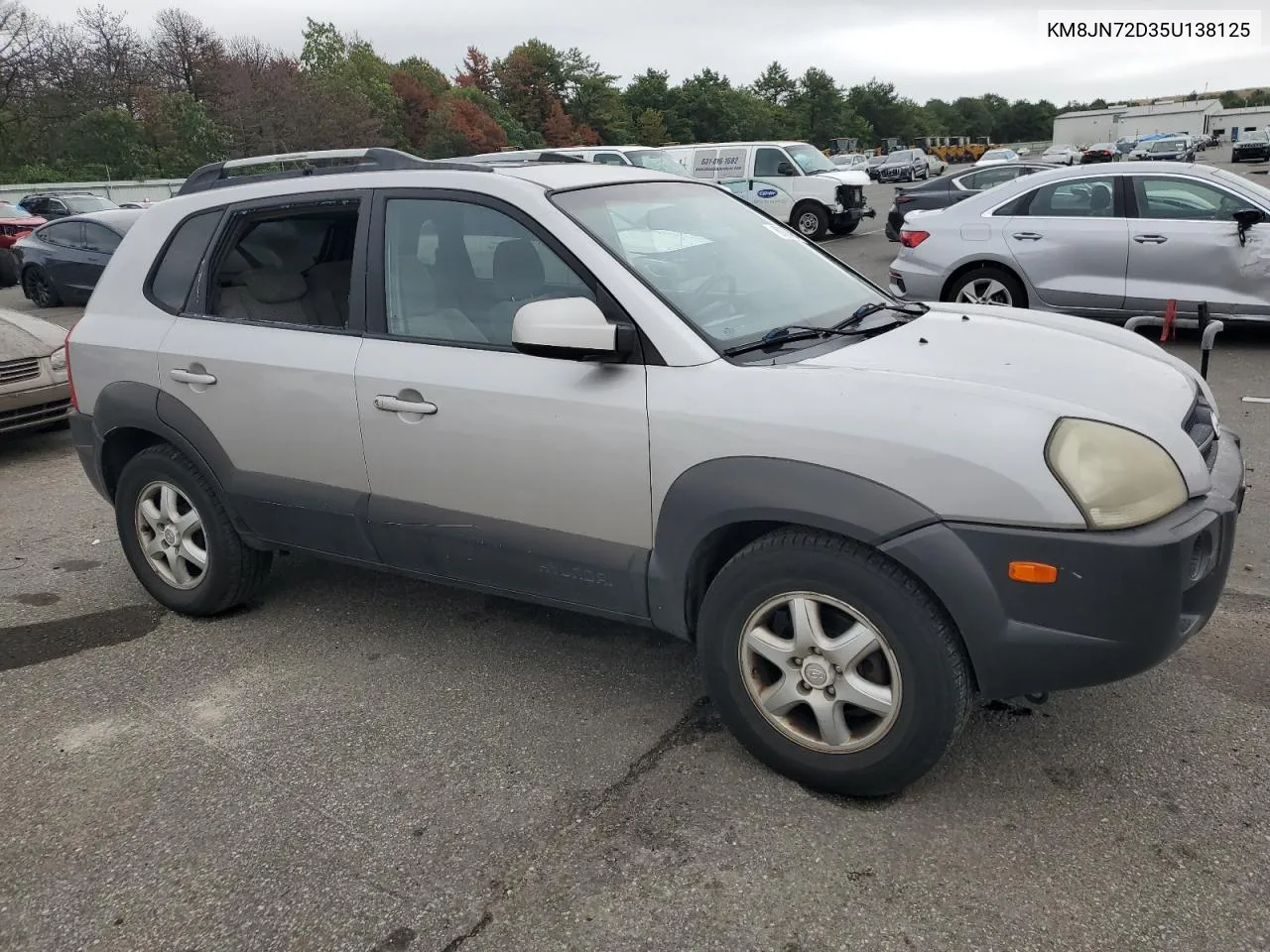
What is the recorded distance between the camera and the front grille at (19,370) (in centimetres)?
698

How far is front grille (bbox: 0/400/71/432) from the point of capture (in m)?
6.99

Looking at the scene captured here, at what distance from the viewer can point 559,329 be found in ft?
9.36

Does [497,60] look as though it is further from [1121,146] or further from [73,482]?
[73,482]

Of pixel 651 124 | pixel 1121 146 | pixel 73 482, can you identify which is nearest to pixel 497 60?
pixel 651 124

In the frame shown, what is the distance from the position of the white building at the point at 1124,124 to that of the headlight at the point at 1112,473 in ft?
326

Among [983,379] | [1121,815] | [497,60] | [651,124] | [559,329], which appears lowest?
[1121,815]

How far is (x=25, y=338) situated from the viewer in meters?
7.30

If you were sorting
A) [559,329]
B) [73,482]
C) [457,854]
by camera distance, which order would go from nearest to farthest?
[457,854]
[559,329]
[73,482]

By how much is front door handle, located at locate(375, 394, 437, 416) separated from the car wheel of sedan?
14.5 meters

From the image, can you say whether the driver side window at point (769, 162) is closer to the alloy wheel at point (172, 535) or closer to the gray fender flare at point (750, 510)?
the alloy wheel at point (172, 535)

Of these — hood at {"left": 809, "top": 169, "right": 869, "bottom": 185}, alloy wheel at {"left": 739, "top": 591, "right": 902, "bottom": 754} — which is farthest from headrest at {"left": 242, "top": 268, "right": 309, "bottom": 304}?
hood at {"left": 809, "top": 169, "right": 869, "bottom": 185}

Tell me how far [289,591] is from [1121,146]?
2809 inches

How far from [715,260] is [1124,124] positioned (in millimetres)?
103280

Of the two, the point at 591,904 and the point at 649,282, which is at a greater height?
the point at 649,282
